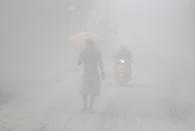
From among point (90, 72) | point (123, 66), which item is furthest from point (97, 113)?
point (123, 66)

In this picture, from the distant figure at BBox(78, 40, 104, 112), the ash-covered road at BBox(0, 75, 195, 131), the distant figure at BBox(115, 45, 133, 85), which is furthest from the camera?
the distant figure at BBox(115, 45, 133, 85)

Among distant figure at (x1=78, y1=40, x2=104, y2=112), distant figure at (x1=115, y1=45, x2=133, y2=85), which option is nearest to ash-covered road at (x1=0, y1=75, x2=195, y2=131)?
distant figure at (x1=78, y1=40, x2=104, y2=112)

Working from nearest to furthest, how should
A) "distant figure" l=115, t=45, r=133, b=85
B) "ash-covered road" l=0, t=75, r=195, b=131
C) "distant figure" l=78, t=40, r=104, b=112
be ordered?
"ash-covered road" l=0, t=75, r=195, b=131 → "distant figure" l=78, t=40, r=104, b=112 → "distant figure" l=115, t=45, r=133, b=85

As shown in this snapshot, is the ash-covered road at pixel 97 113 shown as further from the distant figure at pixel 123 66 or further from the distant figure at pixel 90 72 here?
the distant figure at pixel 123 66

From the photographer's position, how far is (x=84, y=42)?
14.8 meters

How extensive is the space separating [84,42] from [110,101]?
2.57 m

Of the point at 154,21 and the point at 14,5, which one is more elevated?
the point at 154,21

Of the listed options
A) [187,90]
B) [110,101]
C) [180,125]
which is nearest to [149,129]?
[180,125]

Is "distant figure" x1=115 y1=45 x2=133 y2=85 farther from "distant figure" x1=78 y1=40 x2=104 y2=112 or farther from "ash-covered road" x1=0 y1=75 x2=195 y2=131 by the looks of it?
"distant figure" x1=78 y1=40 x2=104 y2=112

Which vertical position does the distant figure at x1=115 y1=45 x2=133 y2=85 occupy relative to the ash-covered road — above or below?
above

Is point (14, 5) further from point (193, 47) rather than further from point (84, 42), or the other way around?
point (193, 47)

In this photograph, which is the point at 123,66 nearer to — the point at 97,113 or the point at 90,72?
the point at 90,72

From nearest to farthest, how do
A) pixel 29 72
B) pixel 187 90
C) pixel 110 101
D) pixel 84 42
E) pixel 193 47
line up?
pixel 84 42 < pixel 110 101 < pixel 187 90 < pixel 29 72 < pixel 193 47

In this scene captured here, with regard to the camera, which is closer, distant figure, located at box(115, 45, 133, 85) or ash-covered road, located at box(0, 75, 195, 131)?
ash-covered road, located at box(0, 75, 195, 131)
